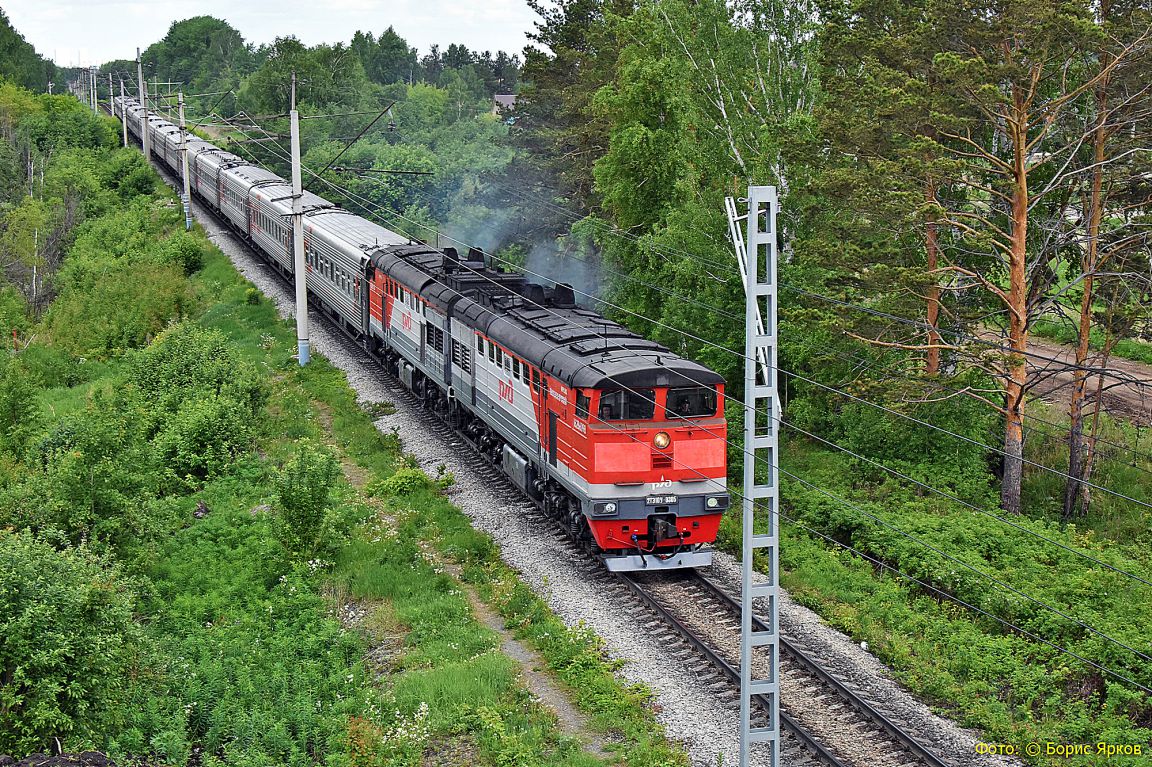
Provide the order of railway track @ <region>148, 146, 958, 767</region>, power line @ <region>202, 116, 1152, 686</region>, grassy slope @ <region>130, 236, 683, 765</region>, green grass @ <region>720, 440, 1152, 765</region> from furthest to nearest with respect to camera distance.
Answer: green grass @ <region>720, 440, 1152, 765</region>
grassy slope @ <region>130, 236, 683, 765</region>
railway track @ <region>148, 146, 958, 767</region>
power line @ <region>202, 116, 1152, 686</region>

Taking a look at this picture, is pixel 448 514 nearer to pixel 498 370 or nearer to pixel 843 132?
pixel 498 370

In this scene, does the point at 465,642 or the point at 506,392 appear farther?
the point at 506,392

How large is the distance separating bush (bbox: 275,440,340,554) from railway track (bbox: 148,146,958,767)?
14.7 feet

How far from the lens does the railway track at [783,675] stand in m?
14.4

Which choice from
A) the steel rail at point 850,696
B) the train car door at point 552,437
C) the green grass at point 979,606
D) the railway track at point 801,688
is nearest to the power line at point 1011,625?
the green grass at point 979,606

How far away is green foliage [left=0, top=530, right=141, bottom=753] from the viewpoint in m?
14.2

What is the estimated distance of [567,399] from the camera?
19953 millimetres

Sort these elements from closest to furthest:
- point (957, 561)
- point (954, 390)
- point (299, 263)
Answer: point (957, 561), point (954, 390), point (299, 263)

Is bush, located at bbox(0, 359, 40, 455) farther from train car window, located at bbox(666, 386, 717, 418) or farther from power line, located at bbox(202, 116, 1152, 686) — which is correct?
train car window, located at bbox(666, 386, 717, 418)

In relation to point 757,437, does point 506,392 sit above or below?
below

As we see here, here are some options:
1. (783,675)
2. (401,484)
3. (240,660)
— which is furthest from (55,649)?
(401,484)

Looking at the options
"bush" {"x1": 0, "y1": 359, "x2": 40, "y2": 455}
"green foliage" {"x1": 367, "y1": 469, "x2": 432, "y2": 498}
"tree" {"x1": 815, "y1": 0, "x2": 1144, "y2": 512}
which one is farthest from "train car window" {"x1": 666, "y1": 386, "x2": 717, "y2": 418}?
"bush" {"x1": 0, "y1": 359, "x2": 40, "y2": 455}

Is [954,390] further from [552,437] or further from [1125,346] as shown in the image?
[1125,346]

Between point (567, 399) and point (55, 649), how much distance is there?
29.7 feet
